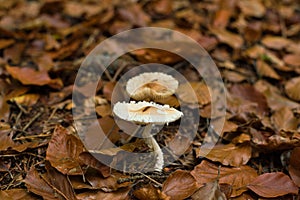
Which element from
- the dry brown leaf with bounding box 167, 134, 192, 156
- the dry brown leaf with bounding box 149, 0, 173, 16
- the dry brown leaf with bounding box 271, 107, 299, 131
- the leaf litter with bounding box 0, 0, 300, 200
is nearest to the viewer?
the leaf litter with bounding box 0, 0, 300, 200

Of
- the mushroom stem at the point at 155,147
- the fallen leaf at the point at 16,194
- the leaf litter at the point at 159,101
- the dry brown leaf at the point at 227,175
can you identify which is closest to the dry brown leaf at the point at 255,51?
the leaf litter at the point at 159,101

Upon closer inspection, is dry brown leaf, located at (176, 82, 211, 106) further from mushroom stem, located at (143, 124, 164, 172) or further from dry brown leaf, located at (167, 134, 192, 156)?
mushroom stem, located at (143, 124, 164, 172)

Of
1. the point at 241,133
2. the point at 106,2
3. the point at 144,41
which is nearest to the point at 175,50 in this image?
the point at 144,41

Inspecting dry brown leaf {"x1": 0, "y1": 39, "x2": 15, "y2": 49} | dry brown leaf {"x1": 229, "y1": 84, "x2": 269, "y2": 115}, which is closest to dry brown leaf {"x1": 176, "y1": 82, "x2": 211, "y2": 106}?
dry brown leaf {"x1": 229, "y1": 84, "x2": 269, "y2": 115}

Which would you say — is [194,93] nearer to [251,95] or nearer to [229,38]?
[251,95]

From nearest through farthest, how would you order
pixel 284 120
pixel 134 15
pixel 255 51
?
pixel 284 120 < pixel 255 51 < pixel 134 15

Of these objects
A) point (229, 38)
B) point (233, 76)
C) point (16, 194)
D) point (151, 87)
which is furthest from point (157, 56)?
point (16, 194)

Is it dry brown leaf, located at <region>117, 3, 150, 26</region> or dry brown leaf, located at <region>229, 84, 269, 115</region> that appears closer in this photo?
dry brown leaf, located at <region>229, 84, 269, 115</region>
